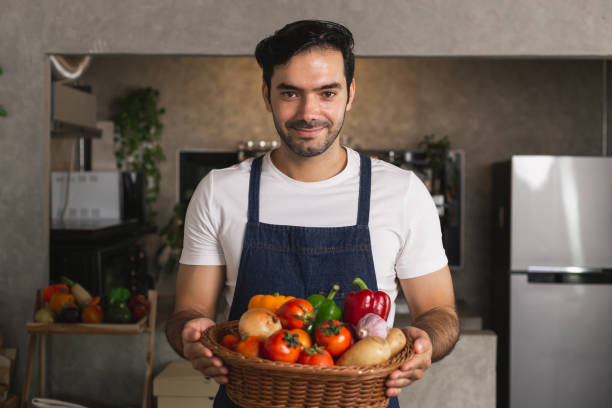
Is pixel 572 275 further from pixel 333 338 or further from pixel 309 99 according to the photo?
pixel 333 338

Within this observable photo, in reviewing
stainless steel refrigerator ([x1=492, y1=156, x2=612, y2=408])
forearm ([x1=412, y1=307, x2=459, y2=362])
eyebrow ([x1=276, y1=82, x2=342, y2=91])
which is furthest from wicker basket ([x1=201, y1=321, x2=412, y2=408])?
stainless steel refrigerator ([x1=492, y1=156, x2=612, y2=408])

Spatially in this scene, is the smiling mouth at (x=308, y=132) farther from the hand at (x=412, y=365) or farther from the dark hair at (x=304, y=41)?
the hand at (x=412, y=365)

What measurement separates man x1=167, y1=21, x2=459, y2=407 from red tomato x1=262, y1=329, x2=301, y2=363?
37 cm

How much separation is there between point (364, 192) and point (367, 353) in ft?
1.73

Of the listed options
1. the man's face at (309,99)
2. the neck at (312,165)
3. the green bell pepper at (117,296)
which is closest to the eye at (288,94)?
the man's face at (309,99)

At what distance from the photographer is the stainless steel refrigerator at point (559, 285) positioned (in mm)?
3984

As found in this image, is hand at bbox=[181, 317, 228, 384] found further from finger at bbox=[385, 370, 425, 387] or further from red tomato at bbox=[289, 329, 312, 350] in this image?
finger at bbox=[385, 370, 425, 387]

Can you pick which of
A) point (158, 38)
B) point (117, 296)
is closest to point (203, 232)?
point (117, 296)

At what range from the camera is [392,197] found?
151 centimetres

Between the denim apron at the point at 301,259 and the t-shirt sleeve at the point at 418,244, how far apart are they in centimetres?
9

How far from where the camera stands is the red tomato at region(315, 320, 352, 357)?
113cm

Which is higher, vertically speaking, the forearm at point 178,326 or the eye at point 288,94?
the eye at point 288,94

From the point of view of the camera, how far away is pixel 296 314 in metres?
1.19

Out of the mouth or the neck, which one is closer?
the mouth
